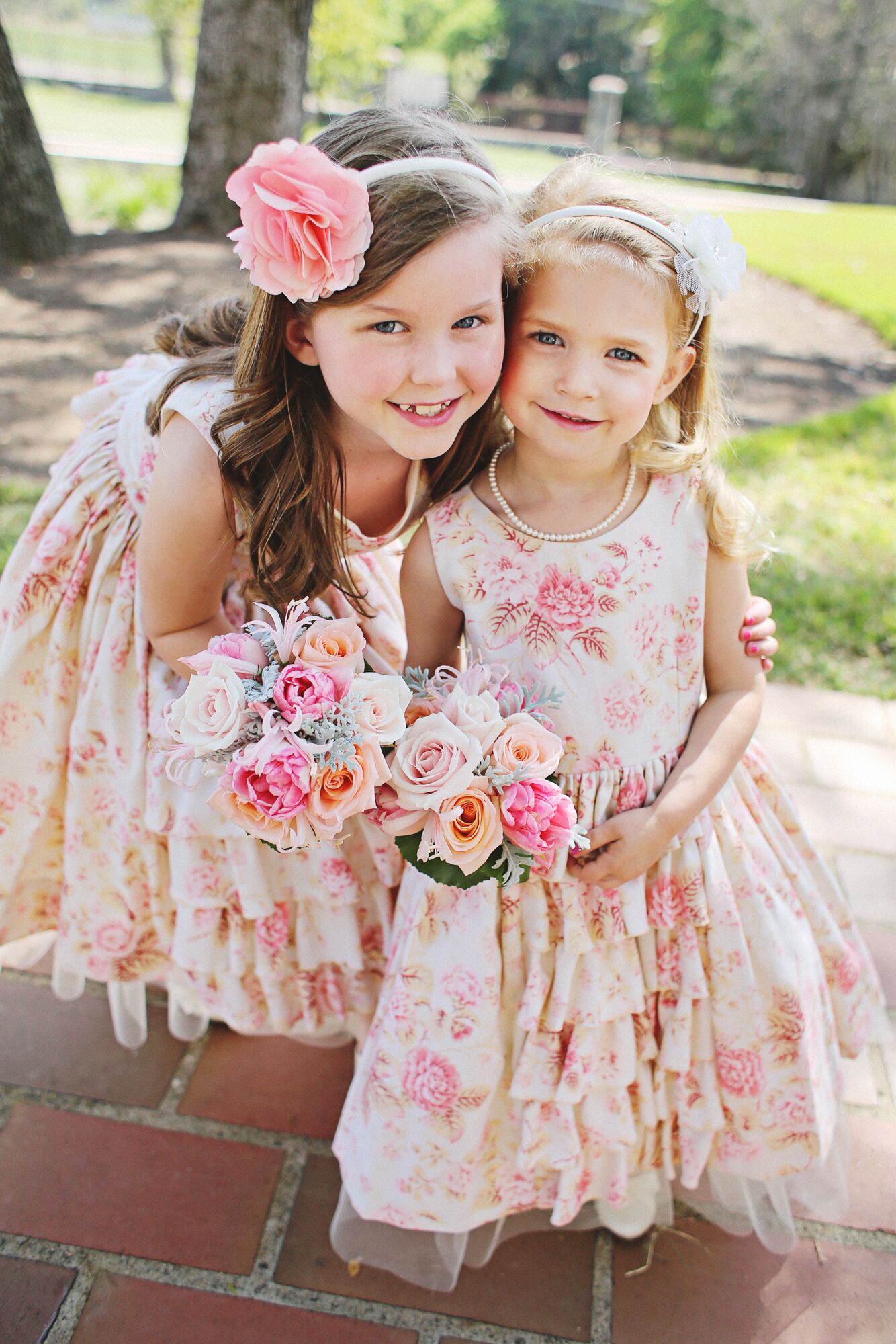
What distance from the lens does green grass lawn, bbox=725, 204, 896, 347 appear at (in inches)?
283

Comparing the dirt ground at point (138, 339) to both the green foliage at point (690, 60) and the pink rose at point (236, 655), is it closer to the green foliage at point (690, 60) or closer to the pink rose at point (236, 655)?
the pink rose at point (236, 655)

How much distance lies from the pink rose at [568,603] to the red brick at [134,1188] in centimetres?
106

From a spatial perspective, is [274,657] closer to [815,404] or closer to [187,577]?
[187,577]

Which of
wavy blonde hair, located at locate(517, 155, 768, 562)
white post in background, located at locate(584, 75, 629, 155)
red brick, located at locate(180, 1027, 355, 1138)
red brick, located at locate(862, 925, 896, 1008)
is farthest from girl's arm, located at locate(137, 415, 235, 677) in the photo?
white post in background, located at locate(584, 75, 629, 155)

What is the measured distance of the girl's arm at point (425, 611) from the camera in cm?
158

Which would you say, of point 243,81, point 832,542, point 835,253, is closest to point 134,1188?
point 832,542

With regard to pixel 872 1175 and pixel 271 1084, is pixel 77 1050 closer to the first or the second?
pixel 271 1084

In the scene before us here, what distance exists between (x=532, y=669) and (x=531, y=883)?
32 cm

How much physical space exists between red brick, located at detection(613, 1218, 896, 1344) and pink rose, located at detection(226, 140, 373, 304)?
1.57 m

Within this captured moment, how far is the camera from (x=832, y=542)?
3.66m

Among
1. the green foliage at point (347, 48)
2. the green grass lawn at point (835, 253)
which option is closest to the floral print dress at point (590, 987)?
the green grass lawn at point (835, 253)

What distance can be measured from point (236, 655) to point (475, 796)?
362mm

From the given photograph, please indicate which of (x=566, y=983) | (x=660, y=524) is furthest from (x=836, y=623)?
(x=566, y=983)

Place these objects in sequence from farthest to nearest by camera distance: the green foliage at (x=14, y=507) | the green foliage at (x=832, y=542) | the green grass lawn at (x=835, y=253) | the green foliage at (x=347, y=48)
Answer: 1. the green foliage at (x=347, y=48)
2. the green grass lawn at (x=835, y=253)
3. the green foliage at (x=14, y=507)
4. the green foliage at (x=832, y=542)
